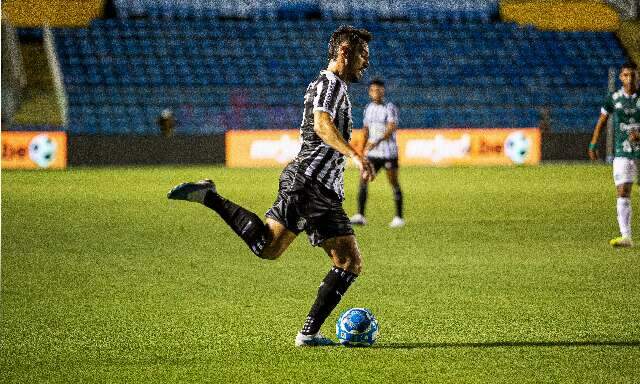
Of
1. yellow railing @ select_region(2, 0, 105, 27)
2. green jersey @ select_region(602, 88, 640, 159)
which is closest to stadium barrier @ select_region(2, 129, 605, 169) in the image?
yellow railing @ select_region(2, 0, 105, 27)

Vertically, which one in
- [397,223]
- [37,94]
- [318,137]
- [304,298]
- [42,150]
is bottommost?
[42,150]

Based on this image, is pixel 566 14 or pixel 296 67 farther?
pixel 566 14

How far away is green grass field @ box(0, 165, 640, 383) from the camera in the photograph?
674 cm

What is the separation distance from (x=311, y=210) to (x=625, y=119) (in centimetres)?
756

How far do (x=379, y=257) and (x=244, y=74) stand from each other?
94.5ft

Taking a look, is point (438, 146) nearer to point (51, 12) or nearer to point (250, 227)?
point (51, 12)

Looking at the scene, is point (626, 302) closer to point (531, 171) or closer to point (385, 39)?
point (531, 171)

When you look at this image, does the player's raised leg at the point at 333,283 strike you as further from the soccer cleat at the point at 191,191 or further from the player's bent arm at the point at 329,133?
the soccer cleat at the point at 191,191

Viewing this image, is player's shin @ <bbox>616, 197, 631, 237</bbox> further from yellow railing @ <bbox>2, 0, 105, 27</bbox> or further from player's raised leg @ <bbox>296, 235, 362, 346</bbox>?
yellow railing @ <bbox>2, 0, 105, 27</bbox>

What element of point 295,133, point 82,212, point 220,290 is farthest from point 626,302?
point 295,133

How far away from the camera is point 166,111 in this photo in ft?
118

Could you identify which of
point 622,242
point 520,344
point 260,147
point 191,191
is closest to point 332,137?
point 191,191

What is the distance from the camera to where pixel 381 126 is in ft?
57.5

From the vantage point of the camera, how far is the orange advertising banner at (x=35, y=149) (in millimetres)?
32219
